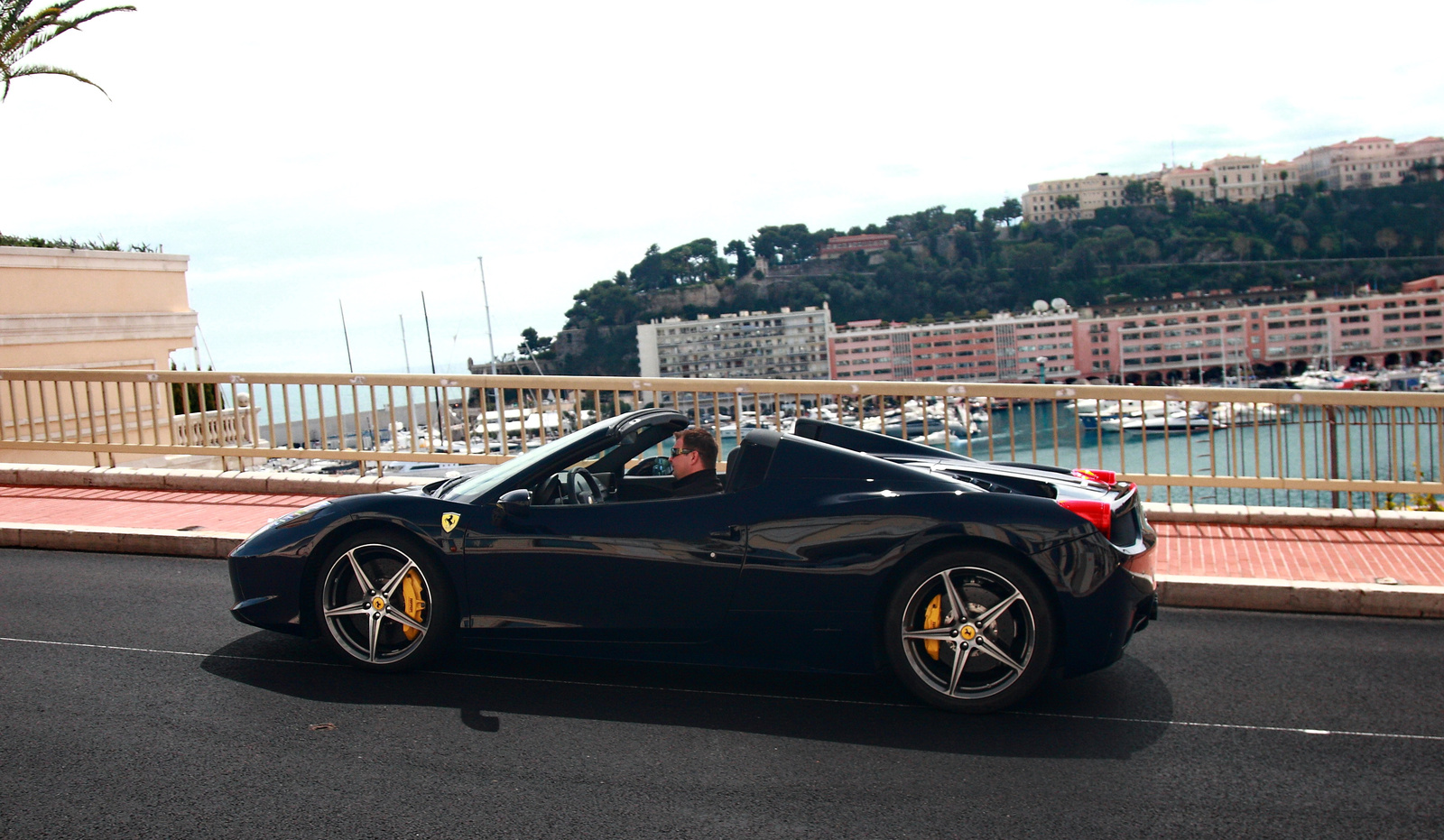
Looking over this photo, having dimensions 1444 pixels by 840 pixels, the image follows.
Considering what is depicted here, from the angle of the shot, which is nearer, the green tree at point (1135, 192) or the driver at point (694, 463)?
the driver at point (694, 463)

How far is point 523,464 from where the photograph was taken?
4.96 meters

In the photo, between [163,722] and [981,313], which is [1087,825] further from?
[981,313]

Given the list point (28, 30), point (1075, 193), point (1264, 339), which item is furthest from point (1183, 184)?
point (28, 30)

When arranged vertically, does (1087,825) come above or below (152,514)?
below

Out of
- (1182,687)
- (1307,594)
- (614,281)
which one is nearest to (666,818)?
(1182,687)

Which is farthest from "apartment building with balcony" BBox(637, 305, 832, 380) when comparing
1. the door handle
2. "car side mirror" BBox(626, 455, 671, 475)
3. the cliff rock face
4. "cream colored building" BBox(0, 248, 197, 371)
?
the door handle

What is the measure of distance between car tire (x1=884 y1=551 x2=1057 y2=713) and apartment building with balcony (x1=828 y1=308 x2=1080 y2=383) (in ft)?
195

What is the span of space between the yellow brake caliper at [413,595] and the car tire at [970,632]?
6.97ft

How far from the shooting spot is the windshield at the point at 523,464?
16.1ft

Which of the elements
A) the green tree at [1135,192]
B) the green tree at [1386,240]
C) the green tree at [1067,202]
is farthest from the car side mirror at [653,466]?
the green tree at [1135,192]

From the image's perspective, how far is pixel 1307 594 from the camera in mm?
6461

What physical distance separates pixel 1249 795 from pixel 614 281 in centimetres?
Result: 7811

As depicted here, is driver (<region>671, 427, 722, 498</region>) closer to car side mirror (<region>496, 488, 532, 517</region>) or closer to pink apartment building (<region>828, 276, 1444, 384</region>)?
car side mirror (<region>496, 488, 532, 517</region>)

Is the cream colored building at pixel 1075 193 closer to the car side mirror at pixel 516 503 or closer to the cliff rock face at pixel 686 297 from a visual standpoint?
the cliff rock face at pixel 686 297
